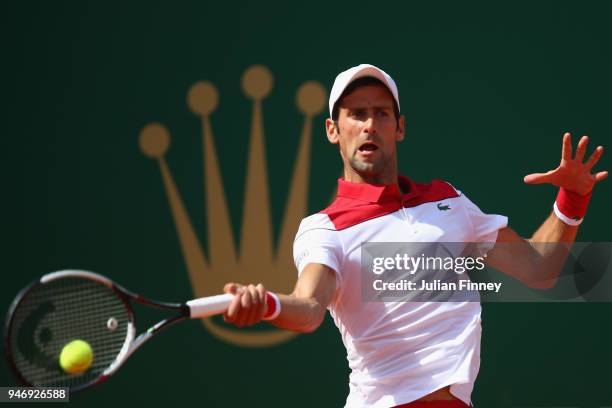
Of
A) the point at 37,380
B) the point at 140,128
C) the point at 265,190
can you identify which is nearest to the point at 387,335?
the point at 37,380

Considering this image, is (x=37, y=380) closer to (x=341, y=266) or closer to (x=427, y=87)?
(x=341, y=266)

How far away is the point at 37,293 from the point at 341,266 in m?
0.82

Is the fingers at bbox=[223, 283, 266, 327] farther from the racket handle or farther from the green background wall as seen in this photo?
the green background wall

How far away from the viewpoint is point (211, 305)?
234 centimetres

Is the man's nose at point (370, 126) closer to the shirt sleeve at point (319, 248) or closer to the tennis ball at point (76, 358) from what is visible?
the shirt sleeve at point (319, 248)

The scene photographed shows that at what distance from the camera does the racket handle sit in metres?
2.33

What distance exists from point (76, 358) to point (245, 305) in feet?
1.60

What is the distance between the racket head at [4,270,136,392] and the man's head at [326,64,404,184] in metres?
0.82

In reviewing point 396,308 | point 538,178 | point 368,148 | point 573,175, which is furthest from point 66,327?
point 573,175

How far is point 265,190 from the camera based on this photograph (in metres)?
4.51

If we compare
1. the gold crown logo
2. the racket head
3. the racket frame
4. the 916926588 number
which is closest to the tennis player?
the racket frame

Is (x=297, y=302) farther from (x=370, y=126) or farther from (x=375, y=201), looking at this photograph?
(x=370, y=126)

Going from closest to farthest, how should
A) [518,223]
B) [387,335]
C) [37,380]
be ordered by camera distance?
[37,380]
[387,335]
[518,223]

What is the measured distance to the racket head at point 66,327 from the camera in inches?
91.1
